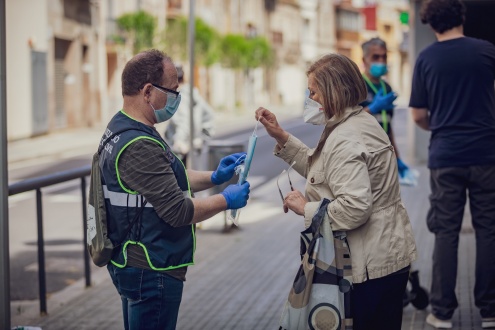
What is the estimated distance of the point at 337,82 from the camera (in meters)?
4.25

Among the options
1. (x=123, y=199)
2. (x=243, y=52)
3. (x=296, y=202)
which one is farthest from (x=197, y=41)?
(x=123, y=199)

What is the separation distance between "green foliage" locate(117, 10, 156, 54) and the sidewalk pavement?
109ft

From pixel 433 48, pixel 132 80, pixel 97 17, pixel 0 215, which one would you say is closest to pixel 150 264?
pixel 132 80

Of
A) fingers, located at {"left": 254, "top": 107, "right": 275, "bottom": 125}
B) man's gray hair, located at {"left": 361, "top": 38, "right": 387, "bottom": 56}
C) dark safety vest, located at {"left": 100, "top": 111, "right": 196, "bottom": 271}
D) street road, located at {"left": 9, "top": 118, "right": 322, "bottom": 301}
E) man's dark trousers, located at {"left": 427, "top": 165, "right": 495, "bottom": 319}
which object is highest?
man's gray hair, located at {"left": 361, "top": 38, "right": 387, "bottom": 56}

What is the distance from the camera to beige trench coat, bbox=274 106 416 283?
4117mm

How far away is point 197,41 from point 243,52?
10955 millimetres

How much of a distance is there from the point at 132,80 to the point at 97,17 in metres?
40.4

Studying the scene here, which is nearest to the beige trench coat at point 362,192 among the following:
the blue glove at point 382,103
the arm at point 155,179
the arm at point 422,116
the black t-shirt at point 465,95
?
the arm at point 155,179

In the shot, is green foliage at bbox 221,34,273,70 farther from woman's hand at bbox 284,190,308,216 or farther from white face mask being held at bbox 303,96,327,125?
woman's hand at bbox 284,190,308,216

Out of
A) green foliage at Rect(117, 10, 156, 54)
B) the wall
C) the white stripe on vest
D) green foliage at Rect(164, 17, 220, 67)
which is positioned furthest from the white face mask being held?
green foliage at Rect(164, 17, 220, 67)

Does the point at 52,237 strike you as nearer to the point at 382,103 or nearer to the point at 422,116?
the point at 382,103

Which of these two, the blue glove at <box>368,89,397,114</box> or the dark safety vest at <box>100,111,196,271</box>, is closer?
the dark safety vest at <box>100,111,196,271</box>

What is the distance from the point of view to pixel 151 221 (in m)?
4.15

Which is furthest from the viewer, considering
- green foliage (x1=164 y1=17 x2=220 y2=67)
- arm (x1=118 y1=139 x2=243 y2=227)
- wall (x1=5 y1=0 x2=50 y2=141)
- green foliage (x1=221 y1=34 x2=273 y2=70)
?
green foliage (x1=221 y1=34 x2=273 y2=70)
